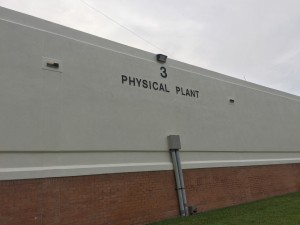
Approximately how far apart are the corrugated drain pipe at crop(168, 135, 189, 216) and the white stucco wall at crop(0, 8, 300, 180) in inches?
8.2

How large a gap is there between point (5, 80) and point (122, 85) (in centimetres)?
369

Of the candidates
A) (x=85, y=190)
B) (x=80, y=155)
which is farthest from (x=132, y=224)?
(x=80, y=155)

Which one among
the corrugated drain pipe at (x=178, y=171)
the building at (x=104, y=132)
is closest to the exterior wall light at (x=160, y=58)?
the building at (x=104, y=132)

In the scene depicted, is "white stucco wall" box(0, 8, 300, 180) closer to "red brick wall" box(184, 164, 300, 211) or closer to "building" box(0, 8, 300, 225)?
"building" box(0, 8, 300, 225)

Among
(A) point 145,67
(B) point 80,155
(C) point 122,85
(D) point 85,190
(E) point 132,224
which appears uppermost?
(A) point 145,67

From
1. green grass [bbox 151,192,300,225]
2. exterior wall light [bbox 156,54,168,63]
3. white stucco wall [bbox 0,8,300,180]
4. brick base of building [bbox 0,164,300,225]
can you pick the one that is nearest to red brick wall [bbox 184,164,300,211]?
brick base of building [bbox 0,164,300,225]

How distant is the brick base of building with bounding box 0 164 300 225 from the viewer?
28.7ft

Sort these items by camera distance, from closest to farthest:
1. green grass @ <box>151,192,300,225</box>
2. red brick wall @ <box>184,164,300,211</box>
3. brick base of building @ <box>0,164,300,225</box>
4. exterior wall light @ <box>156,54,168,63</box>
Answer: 1. brick base of building @ <box>0,164,300,225</box>
2. green grass @ <box>151,192,300,225</box>
3. red brick wall @ <box>184,164,300,211</box>
4. exterior wall light @ <box>156,54,168,63</box>

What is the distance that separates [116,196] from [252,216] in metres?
4.12

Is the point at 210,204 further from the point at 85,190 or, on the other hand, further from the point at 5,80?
the point at 5,80

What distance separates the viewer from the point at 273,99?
19.0 meters

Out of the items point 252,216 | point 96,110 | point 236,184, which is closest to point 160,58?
point 96,110

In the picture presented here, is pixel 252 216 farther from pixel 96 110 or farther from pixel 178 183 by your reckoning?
pixel 96 110

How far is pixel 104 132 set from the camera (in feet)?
35.4
